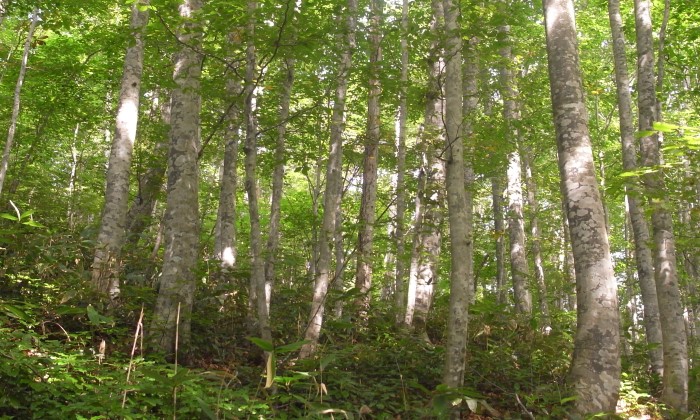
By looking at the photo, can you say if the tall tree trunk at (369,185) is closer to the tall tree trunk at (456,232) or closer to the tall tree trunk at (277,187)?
the tall tree trunk at (277,187)

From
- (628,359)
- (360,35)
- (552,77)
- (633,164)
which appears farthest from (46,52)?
(628,359)

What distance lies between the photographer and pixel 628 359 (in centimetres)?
863

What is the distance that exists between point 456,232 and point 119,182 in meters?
5.38

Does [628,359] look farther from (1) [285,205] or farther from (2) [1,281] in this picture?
(1) [285,205]

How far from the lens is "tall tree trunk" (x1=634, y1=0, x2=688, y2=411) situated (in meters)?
6.54

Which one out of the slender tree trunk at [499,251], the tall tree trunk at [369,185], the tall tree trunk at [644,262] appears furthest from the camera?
the slender tree trunk at [499,251]

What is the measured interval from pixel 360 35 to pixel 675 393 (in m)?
6.94

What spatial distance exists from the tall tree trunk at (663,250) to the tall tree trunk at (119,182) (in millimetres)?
7052

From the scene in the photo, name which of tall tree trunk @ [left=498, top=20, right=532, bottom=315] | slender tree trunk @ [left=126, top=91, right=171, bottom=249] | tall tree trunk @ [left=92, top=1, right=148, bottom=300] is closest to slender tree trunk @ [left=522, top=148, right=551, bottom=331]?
tall tree trunk @ [left=498, top=20, right=532, bottom=315]

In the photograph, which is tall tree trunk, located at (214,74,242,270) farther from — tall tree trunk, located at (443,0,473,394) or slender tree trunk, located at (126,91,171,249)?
tall tree trunk, located at (443,0,473,394)

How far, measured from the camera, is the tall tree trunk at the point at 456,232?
5668mm

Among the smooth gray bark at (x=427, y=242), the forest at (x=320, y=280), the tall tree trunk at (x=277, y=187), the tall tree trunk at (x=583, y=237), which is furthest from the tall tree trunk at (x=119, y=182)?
the tall tree trunk at (x=583, y=237)

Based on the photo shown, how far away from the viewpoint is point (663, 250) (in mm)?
7320

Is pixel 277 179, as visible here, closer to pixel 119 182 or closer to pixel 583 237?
pixel 119 182
